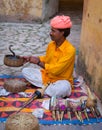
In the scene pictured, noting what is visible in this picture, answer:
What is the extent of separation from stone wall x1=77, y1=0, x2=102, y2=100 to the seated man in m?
0.35

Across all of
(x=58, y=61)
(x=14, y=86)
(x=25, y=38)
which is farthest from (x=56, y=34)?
(x=25, y=38)

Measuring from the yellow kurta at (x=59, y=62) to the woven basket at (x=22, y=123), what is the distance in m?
0.98

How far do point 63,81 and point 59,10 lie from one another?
26.1 feet

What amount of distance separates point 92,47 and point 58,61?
0.66 meters

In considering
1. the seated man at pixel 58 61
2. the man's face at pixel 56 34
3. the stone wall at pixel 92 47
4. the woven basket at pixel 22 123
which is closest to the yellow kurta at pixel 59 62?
the seated man at pixel 58 61

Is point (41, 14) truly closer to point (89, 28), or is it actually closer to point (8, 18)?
point (8, 18)

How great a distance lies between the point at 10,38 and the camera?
7.16m

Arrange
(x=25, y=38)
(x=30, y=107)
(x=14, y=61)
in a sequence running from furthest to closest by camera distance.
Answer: (x=25, y=38), (x=14, y=61), (x=30, y=107)

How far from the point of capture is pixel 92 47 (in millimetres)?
4199

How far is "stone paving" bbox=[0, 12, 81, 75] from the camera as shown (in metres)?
5.96

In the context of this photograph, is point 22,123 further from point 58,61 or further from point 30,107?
point 58,61

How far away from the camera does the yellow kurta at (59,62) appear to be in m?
3.78

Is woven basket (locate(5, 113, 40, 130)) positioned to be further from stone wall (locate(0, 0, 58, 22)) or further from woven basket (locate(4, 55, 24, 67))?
stone wall (locate(0, 0, 58, 22))

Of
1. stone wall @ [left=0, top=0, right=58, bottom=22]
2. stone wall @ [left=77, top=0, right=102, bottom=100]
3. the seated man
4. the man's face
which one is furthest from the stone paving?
the man's face
